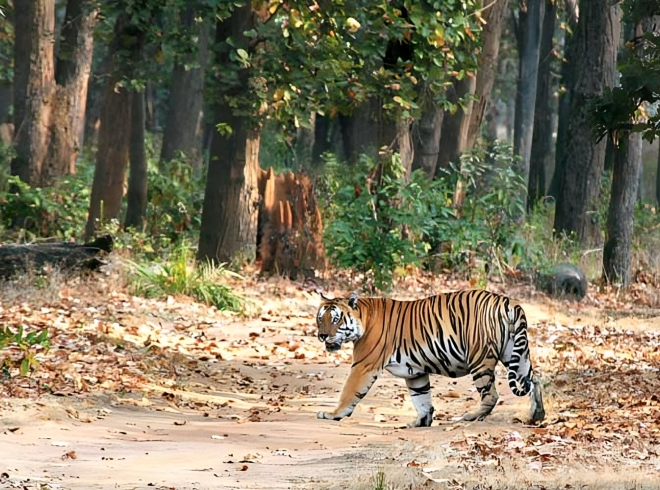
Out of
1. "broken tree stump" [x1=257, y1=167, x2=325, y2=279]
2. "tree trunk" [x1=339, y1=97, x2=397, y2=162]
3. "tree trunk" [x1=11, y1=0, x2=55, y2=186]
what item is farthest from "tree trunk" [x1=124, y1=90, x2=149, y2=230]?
"tree trunk" [x1=339, y1=97, x2=397, y2=162]

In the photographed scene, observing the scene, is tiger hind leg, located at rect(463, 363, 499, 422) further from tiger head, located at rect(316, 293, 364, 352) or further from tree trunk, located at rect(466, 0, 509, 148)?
tree trunk, located at rect(466, 0, 509, 148)

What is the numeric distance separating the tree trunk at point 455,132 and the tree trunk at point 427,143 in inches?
5.1

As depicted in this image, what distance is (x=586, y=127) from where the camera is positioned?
77.6 feet

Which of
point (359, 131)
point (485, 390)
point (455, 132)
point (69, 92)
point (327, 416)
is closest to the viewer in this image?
point (485, 390)

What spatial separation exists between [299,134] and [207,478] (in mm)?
33463

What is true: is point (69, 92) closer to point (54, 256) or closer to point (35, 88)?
point (35, 88)

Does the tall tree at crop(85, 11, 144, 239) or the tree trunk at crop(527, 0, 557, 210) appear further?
the tree trunk at crop(527, 0, 557, 210)

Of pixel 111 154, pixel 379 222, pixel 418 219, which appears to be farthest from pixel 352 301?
pixel 111 154

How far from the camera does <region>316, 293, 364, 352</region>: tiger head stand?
411 inches

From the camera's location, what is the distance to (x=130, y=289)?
53.9 ft

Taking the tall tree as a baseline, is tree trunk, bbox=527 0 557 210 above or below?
above

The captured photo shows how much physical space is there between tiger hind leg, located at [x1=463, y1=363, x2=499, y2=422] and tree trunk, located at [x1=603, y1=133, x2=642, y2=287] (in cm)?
1182

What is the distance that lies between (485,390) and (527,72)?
90.0 ft

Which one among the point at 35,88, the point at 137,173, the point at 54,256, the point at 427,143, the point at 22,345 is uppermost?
the point at 35,88
